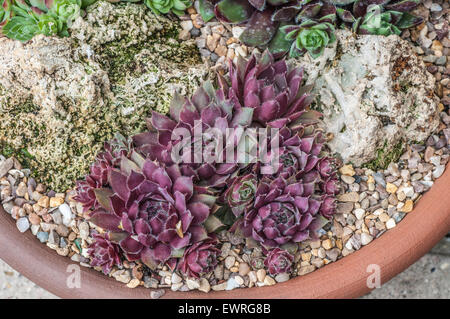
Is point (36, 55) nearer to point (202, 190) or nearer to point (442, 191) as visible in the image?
point (202, 190)


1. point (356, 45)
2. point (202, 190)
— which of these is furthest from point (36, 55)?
point (356, 45)

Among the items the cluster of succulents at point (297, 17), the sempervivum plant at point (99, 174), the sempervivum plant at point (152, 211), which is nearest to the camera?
the sempervivum plant at point (152, 211)

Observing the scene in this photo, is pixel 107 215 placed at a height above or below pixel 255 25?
below

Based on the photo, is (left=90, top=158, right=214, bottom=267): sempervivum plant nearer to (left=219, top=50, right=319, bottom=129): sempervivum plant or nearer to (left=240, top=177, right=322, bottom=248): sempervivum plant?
(left=240, top=177, right=322, bottom=248): sempervivum plant

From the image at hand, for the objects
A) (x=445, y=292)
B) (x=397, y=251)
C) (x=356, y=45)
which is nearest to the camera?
(x=397, y=251)

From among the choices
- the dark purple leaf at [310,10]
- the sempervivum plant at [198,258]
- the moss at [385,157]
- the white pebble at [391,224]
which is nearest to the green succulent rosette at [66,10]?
the dark purple leaf at [310,10]

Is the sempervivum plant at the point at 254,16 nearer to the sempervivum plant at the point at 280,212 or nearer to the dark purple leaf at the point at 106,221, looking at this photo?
the sempervivum plant at the point at 280,212
